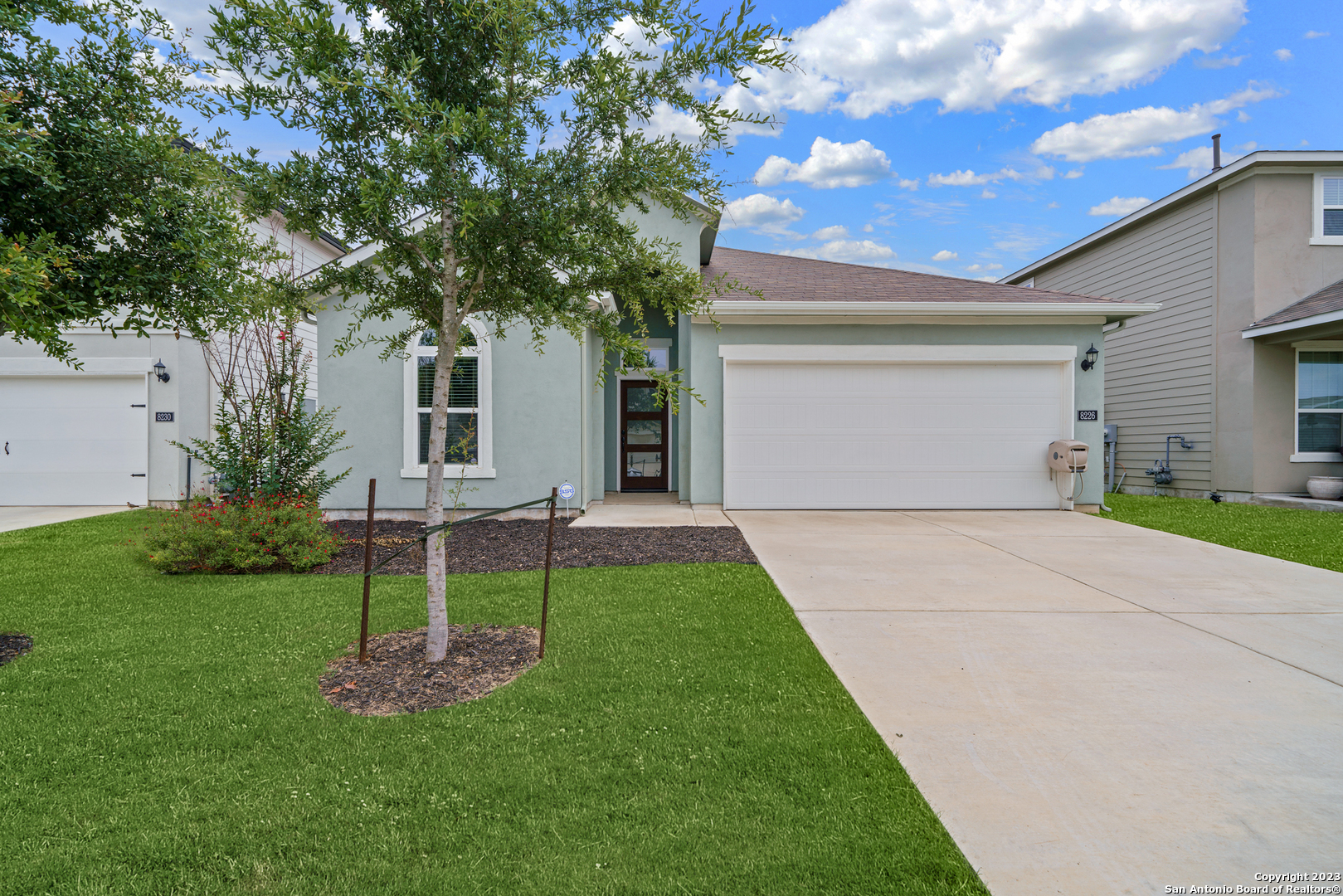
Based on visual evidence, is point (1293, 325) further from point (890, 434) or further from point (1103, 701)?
point (1103, 701)

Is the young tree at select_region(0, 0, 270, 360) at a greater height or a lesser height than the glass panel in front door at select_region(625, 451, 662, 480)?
greater

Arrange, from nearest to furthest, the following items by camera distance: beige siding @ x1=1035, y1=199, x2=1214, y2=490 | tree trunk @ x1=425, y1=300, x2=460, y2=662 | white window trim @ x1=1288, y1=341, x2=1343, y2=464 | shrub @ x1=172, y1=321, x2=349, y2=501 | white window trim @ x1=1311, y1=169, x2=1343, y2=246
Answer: tree trunk @ x1=425, y1=300, x2=460, y2=662
shrub @ x1=172, y1=321, x2=349, y2=501
white window trim @ x1=1288, y1=341, x2=1343, y2=464
white window trim @ x1=1311, y1=169, x2=1343, y2=246
beige siding @ x1=1035, y1=199, x2=1214, y2=490

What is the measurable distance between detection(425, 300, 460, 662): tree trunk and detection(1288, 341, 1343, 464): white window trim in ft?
46.3

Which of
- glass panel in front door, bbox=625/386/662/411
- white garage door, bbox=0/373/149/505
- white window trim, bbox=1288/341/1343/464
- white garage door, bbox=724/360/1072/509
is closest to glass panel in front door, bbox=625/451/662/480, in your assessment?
glass panel in front door, bbox=625/386/662/411

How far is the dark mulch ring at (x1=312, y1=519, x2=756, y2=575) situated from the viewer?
646 centimetres

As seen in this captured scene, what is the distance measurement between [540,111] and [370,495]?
2.30 metres

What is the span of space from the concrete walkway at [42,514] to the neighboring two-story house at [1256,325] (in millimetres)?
15501

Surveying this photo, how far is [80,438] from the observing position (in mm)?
10648

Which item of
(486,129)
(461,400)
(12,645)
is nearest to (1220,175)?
(461,400)

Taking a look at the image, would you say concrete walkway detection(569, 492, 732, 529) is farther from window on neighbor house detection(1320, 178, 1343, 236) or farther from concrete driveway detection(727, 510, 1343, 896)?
window on neighbor house detection(1320, 178, 1343, 236)

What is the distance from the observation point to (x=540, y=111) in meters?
3.59

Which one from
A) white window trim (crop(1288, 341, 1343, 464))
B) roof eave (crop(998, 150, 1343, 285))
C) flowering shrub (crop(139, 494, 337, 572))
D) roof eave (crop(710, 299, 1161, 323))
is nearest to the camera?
flowering shrub (crop(139, 494, 337, 572))

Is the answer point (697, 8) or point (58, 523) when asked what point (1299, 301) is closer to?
point (697, 8)

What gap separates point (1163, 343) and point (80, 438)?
20.0m
